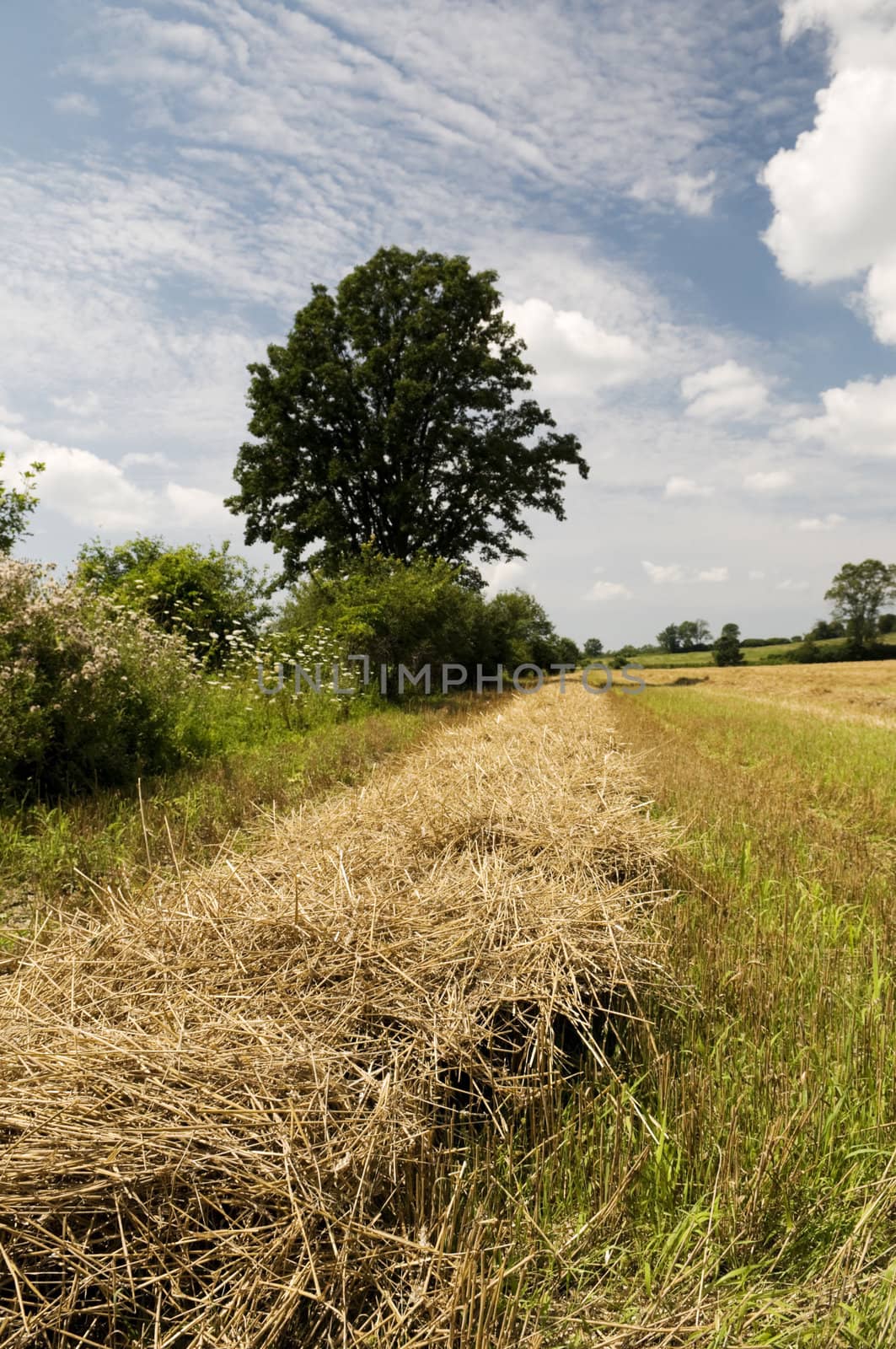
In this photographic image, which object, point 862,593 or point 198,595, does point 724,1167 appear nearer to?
point 198,595

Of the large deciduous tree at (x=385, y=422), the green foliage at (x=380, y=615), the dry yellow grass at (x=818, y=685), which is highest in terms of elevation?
the large deciduous tree at (x=385, y=422)

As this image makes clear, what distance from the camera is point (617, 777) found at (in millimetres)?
5188

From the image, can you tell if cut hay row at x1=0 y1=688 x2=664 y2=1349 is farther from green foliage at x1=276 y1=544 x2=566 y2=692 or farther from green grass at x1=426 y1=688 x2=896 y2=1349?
green foliage at x1=276 y1=544 x2=566 y2=692

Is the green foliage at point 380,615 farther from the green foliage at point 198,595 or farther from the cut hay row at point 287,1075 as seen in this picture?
the cut hay row at point 287,1075

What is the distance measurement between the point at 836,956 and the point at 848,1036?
2.51 feet

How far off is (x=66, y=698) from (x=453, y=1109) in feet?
16.3

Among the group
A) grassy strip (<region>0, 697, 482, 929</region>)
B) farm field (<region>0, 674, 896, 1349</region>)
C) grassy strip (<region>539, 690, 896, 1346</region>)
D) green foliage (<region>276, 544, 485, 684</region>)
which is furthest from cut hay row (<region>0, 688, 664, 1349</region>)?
green foliage (<region>276, 544, 485, 684</region>)

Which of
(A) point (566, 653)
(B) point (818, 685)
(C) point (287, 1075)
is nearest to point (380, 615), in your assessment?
(C) point (287, 1075)

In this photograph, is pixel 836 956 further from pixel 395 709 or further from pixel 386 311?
pixel 386 311

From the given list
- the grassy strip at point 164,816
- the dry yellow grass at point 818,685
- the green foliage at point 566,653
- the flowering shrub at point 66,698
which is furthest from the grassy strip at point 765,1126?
the green foliage at point 566,653

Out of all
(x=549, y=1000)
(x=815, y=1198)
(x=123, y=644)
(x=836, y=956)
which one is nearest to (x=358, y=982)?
(x=549, y=1000)

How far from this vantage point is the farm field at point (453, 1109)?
1.42 metres

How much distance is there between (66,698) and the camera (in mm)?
5609

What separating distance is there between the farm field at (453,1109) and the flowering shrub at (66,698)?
9.51 feet
